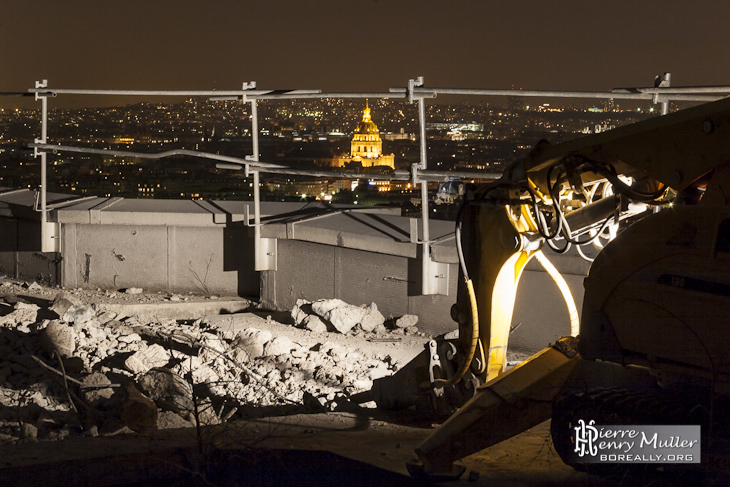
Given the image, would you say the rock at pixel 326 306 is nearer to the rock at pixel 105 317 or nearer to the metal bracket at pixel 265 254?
the metal bracket at pixel 265 254

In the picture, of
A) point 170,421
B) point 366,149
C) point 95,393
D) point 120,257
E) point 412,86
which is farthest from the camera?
point 366,149

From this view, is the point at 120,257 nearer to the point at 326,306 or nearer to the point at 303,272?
the point at 303,272

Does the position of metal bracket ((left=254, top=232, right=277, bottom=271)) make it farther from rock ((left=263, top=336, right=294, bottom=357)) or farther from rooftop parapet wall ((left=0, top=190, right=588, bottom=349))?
rock ((left=263, top=336, right=294, bottom=357))

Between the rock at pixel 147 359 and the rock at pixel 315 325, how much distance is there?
1806 millimetres

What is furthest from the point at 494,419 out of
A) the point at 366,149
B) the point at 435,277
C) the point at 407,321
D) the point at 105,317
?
the point at 366,149

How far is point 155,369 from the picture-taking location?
6.65 metres

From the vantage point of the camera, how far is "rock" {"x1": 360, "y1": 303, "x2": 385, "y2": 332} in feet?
30.3

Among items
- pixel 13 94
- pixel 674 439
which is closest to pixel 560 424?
pixel 674 439

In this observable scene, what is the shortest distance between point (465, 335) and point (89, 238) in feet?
25.4

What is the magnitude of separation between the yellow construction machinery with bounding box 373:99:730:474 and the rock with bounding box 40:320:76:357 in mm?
4196

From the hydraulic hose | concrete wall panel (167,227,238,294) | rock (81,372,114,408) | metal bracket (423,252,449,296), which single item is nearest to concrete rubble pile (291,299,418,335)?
metal bracket (423,252,449,296)

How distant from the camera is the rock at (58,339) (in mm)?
7797

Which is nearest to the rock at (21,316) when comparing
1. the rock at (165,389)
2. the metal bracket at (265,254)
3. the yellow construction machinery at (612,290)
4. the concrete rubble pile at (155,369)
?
the concrete rubble pile at (155,369)

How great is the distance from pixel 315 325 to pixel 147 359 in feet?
7.02
